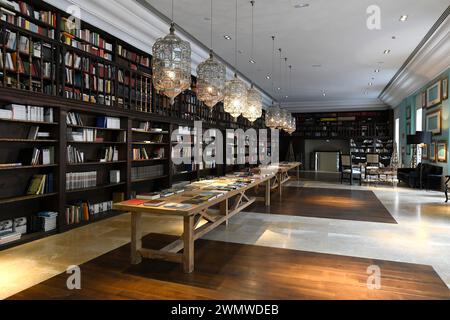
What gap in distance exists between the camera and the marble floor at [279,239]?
3.39 meters

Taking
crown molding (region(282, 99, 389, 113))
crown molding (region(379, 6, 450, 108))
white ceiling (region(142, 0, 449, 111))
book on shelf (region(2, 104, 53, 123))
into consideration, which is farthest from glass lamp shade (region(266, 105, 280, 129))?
crown molding (region(282, 99, 389, 113))

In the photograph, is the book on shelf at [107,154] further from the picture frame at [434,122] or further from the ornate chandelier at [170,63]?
the picture frame at [434,122]

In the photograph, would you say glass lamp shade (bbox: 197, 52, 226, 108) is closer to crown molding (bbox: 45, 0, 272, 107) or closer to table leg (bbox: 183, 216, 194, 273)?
crown molding (bbox: 45, 0, 272, 107)

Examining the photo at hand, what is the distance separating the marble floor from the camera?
339cm

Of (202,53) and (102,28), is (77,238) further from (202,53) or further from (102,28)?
(202,53)

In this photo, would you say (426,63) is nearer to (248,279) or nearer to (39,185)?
(248,279)

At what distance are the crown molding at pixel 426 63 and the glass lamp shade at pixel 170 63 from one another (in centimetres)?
519

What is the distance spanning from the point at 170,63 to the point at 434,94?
9259mm

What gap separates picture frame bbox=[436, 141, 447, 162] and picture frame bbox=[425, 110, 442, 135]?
13.9 inches

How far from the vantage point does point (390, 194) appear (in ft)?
28.8

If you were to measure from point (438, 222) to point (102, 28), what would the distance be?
678cm

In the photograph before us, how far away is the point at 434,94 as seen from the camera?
32.1 feet

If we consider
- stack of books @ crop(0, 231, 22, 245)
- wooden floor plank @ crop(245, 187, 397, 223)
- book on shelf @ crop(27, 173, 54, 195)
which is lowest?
wooden floor plank @ crop(245, 187, 397, 223)

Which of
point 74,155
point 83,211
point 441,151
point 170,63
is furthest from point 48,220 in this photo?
point 441,151
